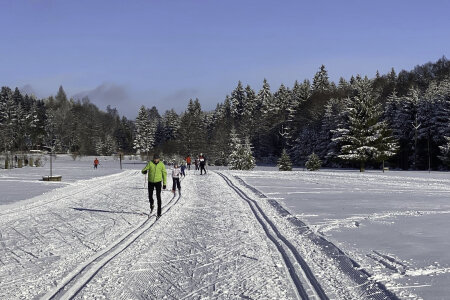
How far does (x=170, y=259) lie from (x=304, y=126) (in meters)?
73.1

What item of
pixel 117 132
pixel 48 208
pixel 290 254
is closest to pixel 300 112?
pixel 117 132

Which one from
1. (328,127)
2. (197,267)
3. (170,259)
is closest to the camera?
(197,267)

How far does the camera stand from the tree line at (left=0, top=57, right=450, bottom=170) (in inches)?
1895

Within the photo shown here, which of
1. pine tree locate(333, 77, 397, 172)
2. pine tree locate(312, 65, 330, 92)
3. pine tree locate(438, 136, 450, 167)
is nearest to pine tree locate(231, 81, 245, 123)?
pine tree locate(312, 65, 330, 92)

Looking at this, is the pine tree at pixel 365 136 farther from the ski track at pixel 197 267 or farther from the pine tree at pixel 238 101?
the pine tree at pixel 238 101

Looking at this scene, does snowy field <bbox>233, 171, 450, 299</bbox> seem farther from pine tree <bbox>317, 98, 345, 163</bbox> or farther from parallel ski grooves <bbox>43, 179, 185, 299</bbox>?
pine tree <bbox>317, 98, 345, 163</bbox>

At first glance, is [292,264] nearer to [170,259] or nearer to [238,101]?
[170,259]

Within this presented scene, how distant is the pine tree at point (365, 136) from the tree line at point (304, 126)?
4.2 inches

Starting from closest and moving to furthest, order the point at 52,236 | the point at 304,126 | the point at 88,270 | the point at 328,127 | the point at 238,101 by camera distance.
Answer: the point at 88,270 → the point at 52,236 → the point at 328,127 → the point at 304,126 → the point at 238,101

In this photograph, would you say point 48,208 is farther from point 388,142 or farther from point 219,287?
point 388,142

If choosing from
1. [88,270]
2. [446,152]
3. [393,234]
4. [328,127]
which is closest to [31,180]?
[88,270]

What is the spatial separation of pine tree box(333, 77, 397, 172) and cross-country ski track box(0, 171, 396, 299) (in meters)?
35.9

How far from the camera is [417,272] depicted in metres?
Result: 6.35

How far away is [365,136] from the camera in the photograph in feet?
155
